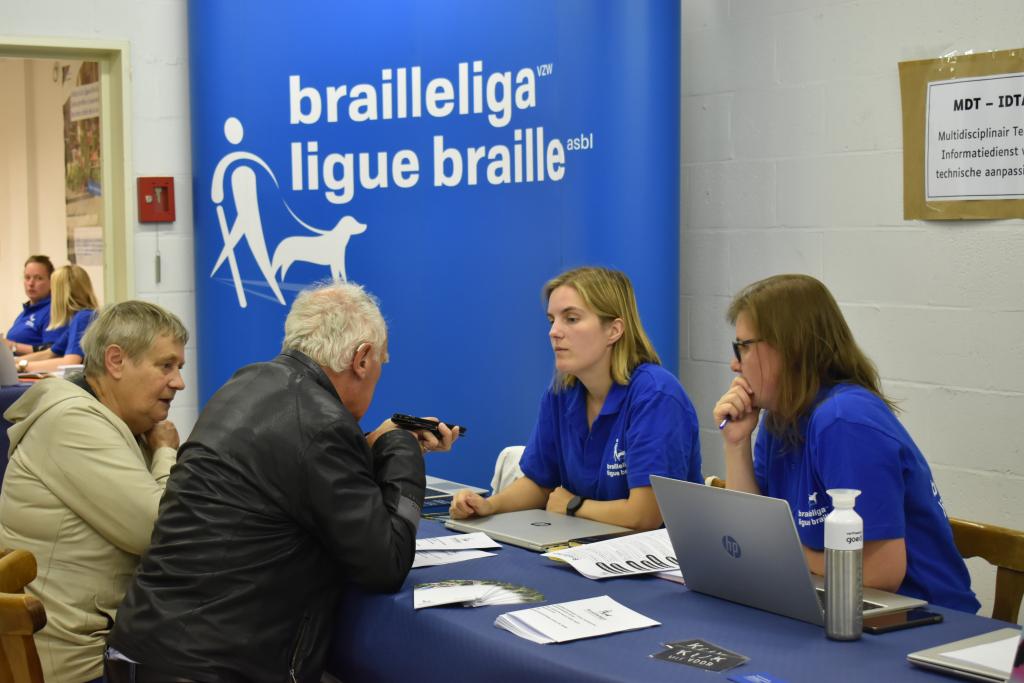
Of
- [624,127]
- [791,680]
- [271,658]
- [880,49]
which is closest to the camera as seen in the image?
[791,680]

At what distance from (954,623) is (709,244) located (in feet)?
8.35

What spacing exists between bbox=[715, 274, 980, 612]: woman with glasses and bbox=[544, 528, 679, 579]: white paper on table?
0.25 m

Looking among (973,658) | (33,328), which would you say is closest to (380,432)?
(973,658)

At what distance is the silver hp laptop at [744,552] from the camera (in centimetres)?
177

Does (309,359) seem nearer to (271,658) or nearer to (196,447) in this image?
(196,447)

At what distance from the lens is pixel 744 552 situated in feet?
6.10

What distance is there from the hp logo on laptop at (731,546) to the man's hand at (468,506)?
31.9 inches

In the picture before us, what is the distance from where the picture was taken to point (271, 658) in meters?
2.00

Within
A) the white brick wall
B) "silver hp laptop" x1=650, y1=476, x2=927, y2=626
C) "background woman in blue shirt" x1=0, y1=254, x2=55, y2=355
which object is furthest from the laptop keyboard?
"background woman in blue shirt" x1=0, y1=254, x2=55, y2=355

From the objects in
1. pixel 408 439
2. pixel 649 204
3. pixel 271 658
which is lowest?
pixel 271 658

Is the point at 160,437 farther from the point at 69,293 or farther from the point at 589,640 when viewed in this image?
the point at 69,293

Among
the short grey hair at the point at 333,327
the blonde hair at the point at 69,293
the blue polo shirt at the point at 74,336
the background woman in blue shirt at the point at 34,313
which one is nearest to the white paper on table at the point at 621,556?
the short grey hair at the point at 333,327

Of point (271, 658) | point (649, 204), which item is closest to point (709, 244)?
point (649, 204)

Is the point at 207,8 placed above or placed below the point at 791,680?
above
